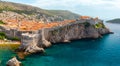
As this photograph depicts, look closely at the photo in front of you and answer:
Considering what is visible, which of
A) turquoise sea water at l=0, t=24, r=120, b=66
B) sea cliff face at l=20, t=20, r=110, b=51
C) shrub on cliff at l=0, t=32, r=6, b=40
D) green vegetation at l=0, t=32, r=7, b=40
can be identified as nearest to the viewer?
turquoise sea water at l=0, t=24, r=120, b=66

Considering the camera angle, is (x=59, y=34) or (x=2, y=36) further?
(x=59, y=34)

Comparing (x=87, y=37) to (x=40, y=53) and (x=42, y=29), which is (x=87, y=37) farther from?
(x=40, y=53)

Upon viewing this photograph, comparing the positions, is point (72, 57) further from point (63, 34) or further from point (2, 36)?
point (63, 34)

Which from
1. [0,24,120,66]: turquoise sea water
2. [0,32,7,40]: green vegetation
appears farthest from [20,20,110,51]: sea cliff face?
[0,32,7,40]: green vegetation

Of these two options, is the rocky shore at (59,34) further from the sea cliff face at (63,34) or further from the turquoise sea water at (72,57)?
the turquoise sea water at (72,57)

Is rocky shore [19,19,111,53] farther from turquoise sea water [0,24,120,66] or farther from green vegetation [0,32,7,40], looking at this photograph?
green vegetation [0,32,7,40]

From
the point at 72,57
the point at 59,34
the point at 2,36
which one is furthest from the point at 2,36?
the point at 72,57

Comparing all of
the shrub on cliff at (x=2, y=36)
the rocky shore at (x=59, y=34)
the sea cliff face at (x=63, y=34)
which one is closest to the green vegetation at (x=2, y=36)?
the shrub on cliff at (x=2, y=36)

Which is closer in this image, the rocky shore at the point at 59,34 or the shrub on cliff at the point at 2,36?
the rocky shore at the point at 59,34

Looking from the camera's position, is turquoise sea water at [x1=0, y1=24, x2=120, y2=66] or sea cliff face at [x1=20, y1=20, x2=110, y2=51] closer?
turquoise sea water at [x1=0, y1=24, x2=120, y2=66]
